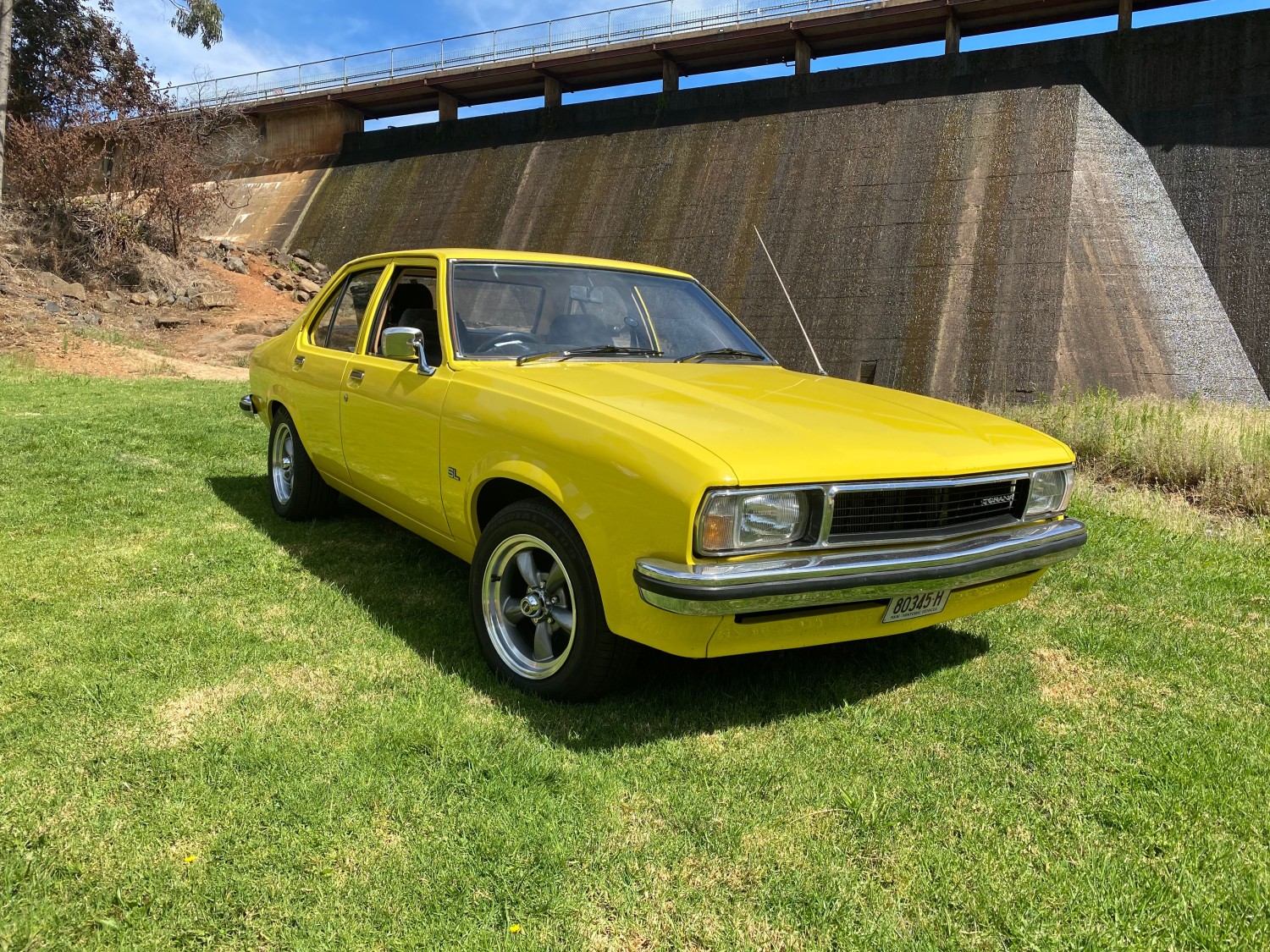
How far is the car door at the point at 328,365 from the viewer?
177 inches

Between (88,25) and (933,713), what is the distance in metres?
31.0

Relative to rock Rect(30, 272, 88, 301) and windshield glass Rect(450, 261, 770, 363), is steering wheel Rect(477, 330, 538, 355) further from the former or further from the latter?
rock Rect(30, 272, 88, 301)

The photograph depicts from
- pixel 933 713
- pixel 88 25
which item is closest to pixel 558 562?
pixel 933 713

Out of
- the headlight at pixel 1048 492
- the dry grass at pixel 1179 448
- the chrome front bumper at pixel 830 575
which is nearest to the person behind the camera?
the chrome front bumper at pixel 830 575

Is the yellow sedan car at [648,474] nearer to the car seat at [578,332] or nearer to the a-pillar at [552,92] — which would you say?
the car seat at [578,332]

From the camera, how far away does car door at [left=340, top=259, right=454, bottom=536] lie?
3625mm

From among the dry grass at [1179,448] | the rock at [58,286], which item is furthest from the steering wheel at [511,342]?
the rock at [58,286]

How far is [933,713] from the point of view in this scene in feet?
10.1

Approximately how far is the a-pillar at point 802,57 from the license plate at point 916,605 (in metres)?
21.3

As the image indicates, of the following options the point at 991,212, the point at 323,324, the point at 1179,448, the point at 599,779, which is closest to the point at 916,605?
the point at 599,779

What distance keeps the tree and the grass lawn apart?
2079 centimetres

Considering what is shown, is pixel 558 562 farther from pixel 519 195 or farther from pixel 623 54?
pixel 623 54

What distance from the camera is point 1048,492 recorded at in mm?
3307

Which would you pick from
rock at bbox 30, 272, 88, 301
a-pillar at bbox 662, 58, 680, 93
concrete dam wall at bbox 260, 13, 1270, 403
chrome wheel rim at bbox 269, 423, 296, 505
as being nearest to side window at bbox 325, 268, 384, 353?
chrome wheel rim at bbox 269, 423, 296, 505
